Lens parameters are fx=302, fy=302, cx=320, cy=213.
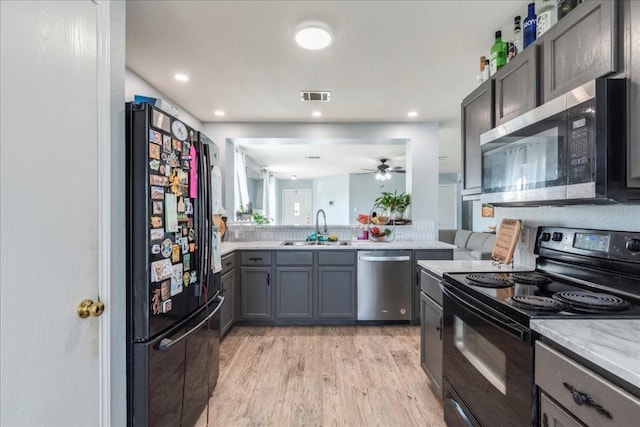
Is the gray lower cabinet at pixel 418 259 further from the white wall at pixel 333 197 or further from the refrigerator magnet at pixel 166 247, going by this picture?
the white wall at pixel 333 197

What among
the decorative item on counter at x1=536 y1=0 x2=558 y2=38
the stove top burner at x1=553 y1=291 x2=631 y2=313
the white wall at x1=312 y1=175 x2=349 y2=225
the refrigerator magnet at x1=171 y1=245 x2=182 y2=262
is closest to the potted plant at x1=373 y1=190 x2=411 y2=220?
the decorative item on counter at x1=536 y1=0 x2=558 y2=38

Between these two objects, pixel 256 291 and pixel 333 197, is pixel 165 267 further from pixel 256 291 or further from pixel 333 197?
pixel 333 197

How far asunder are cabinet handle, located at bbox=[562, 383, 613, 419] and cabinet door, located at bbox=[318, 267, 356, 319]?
2.51 m

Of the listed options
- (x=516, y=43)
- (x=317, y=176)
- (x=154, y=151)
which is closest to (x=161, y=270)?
(x=154, y=151)

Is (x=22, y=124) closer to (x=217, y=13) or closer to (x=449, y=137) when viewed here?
(x=217, y=13)

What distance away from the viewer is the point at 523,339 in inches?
40.4

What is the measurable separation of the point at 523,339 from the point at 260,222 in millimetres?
3657

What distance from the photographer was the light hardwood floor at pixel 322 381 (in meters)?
1.89

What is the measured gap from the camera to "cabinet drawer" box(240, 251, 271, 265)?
3326 millimetres

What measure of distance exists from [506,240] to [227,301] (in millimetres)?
2498

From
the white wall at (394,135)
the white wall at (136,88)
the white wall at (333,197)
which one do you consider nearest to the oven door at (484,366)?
the white wall at (394,135)

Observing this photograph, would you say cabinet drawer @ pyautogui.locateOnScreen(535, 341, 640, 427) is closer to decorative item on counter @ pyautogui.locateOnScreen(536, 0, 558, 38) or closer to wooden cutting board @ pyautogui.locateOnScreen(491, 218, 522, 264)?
wooden cutting board @ pyautogui.locateOnScreen(491, 218, 522, 264)

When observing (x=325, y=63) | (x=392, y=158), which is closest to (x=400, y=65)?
(x=325, y=63)

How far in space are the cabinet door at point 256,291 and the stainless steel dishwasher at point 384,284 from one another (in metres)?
1.01
